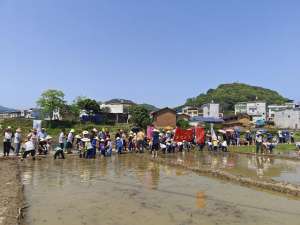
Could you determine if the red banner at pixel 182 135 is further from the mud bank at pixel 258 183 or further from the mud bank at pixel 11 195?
the mud bank at pixel 11 195

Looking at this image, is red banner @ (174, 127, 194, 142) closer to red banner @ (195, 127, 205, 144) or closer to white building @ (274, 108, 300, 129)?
red banner @ (195, 127, 205, 144)

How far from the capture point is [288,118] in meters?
89.4

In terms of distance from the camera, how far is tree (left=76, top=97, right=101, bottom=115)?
88750 millimetres

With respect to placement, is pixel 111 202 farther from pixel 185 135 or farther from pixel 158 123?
pixel 158 123

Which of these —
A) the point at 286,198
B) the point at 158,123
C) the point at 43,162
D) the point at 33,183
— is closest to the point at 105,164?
the point at 43,162

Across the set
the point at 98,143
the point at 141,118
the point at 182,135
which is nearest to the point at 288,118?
the point at 141,118

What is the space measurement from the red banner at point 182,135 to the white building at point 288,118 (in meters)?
65.7

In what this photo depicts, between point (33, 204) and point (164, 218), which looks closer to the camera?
point (164, 218)

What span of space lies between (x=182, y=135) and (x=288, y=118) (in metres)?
68.4

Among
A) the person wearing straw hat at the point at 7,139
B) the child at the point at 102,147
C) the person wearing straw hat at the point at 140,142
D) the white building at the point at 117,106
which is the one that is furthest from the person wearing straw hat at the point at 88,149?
the white building at the point at 117,106

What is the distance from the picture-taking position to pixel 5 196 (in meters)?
10.6

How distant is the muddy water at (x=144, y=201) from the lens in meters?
8.51

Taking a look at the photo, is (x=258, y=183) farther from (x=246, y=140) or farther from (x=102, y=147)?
(x=246, y=140)

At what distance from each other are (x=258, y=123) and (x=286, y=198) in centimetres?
8137
